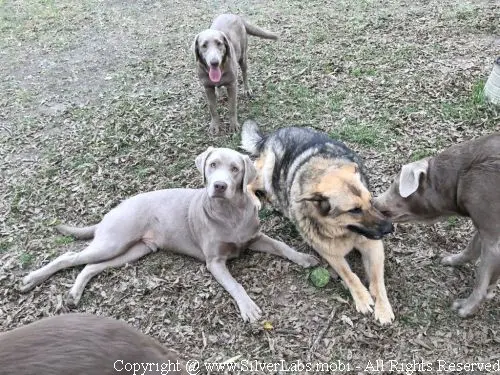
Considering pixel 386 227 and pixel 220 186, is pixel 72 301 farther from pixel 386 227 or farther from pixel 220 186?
pixel 386 227

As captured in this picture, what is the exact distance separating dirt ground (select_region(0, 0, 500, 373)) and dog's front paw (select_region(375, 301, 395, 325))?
0.07m

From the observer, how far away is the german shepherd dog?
166 inches

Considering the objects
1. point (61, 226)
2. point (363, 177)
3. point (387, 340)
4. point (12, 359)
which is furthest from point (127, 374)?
point (61, 226)

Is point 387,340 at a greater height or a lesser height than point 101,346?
lesser

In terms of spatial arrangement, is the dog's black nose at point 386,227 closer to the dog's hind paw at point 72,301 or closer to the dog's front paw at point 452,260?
the dog's front paw at point 452,260

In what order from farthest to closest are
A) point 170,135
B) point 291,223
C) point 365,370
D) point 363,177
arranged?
point 170,135, point 291,223, point 363,177, point 365,370

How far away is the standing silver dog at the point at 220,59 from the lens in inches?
248

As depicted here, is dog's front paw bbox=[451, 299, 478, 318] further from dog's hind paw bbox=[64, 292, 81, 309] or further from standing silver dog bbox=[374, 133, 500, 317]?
dog's hind paw bbox=[64, 292, 81, 309]

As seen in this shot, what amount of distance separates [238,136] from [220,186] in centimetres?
240

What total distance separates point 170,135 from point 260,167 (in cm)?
163

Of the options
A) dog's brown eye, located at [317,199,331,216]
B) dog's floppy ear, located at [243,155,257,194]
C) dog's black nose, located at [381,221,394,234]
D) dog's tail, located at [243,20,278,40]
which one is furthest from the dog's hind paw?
dog's tail, located at [243,20,278,40]

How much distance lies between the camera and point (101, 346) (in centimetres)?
245

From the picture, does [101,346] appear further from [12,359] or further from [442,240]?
[442,240]

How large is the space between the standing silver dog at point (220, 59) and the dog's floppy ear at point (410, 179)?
3047 millimetres
